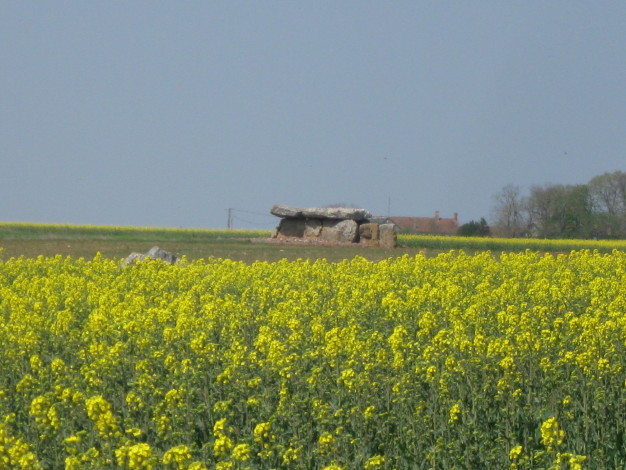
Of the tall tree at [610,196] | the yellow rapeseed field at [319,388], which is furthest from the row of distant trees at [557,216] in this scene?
the yellow rapeseed field at [319,388]

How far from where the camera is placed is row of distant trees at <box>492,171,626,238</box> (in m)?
64.7

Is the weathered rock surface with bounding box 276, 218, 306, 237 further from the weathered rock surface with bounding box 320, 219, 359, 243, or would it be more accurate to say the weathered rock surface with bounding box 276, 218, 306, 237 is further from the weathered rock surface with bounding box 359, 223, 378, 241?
the weathered rock surface with bounding box 359, 223, 378, 241

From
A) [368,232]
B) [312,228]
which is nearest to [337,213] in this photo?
[312,228]

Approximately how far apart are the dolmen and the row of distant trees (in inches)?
916

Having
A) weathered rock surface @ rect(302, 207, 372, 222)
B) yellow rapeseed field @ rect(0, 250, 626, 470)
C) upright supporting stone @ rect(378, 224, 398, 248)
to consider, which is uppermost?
weathered rock surface @ rect(302, 207, 372, 222)

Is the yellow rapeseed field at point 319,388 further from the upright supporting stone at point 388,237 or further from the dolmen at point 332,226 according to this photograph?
the dolmen at point 332,226

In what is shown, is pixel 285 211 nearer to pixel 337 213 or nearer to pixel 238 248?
pixel 337 213

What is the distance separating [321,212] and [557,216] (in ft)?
86.1

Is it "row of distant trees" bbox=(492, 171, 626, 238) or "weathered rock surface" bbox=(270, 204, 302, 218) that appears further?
"row of distant trees" bbox=(492, 171, 626, 238)

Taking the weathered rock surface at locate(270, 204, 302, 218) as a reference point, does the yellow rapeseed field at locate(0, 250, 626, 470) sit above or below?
below

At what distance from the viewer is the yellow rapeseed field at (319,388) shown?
7.82m

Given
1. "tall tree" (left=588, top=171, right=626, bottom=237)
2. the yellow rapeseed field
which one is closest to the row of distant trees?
"tall tree" (left=588, top=171, right=626, bottom=237)

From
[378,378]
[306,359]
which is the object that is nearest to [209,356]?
[306,359]

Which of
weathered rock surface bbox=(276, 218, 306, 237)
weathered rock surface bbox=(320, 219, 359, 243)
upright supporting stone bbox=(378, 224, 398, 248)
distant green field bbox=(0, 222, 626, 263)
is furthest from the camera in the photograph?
weathered rock surface bbox=(276, 218, 306, 237)
